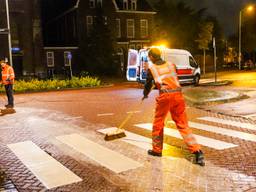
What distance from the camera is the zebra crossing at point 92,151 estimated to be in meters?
6.14

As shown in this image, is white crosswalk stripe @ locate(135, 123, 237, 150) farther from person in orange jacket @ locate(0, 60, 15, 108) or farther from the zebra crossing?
person in orange jacket @ locate(0, 60, 15, 108)

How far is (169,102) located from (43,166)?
2.52 metres

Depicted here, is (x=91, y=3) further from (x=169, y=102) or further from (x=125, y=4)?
(x=169, y=102)

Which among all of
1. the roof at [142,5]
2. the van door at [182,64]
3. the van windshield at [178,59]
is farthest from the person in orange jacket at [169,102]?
the roof at [142,5]

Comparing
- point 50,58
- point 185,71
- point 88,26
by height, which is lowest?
point 185,71

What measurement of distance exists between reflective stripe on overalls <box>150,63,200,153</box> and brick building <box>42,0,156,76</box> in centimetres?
3487

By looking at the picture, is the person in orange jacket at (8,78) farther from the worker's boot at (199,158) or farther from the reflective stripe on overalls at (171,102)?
the worker's boot at (199,158)

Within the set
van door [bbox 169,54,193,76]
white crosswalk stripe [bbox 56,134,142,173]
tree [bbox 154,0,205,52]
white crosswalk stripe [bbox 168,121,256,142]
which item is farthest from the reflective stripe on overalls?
tree [bbox 154,0,205,52]

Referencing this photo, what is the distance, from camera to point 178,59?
23.3 metres

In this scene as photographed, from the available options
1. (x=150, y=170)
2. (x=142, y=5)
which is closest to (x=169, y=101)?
(x=150, y=170)

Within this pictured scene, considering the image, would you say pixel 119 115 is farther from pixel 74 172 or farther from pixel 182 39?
pixel 182 39

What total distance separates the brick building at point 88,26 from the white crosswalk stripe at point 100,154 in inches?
1302

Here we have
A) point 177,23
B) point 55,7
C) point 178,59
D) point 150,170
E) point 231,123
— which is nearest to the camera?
point 150,170

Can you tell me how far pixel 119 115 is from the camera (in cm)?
1223
